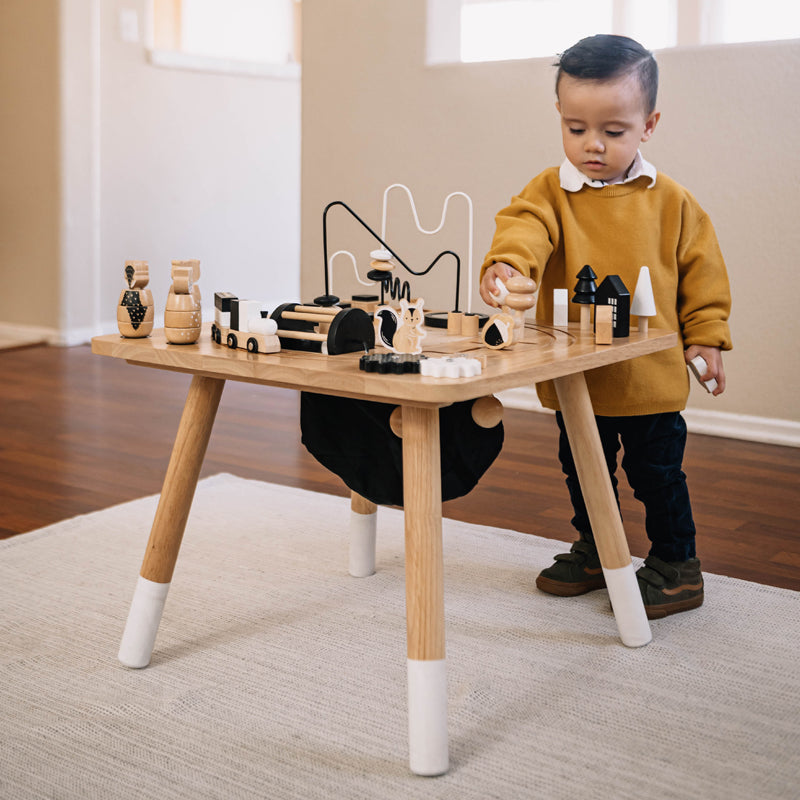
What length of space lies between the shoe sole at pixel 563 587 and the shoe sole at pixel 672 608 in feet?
0.36

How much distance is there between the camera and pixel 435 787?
1.02 metres

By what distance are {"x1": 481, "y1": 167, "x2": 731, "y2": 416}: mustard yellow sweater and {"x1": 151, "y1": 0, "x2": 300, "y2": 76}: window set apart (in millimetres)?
3068

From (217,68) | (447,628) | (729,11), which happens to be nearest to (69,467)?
(447,628)

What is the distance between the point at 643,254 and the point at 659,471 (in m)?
0.31

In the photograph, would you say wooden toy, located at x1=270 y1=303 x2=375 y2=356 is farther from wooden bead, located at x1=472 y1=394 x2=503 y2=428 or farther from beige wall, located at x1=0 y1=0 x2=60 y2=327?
beige wall, located at x1=0 y1=0 x2=60 y2=327

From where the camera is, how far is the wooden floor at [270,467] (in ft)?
6.09

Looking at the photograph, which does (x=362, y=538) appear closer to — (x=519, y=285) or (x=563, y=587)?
(x=563, y=587)

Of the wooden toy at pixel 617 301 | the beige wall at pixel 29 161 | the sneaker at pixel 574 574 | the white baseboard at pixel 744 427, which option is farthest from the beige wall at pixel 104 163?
the wooden toy at pixel 617 301

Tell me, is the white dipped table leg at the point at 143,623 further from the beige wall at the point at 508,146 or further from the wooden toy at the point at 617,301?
the beige wall at the point at 508,146

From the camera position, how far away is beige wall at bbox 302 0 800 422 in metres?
2.51

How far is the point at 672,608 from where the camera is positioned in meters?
1.46

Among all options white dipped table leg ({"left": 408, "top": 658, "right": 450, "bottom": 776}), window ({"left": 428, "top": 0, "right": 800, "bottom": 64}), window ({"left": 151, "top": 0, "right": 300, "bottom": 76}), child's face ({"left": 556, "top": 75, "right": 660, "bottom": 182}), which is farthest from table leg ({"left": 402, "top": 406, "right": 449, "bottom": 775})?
window ({"left": 151, "top": 0, "right": 300, "bottom": 76})

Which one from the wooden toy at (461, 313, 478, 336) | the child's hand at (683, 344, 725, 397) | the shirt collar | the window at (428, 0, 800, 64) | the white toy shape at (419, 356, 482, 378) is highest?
the window at (428, 0, 800, 64)

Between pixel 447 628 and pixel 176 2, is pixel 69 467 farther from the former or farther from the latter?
pixel 176 2
